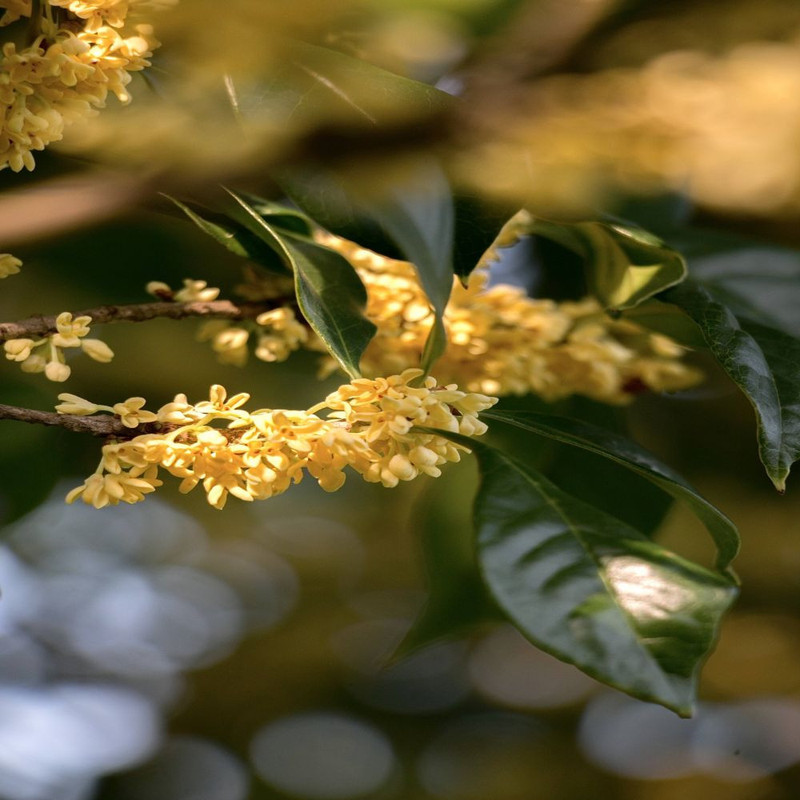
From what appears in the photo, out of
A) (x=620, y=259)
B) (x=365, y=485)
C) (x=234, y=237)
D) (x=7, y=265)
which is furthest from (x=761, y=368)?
(x=365, y=485)

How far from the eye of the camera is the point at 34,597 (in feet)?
6.18

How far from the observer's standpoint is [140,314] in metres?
0.61

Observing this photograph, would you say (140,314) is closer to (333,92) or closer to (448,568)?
(333,92)

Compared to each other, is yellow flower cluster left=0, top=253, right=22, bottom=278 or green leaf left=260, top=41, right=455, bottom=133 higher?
green leaf left=260, top=41, right=455, bottom=133

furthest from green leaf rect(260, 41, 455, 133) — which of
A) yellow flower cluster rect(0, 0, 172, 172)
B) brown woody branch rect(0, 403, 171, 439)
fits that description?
brown woody branch rect(0, 403, 171, 439)

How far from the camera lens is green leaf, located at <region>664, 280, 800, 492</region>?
59cm

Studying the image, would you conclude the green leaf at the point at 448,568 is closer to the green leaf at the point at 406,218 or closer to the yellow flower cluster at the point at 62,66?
the green leaf at the point at 406,218

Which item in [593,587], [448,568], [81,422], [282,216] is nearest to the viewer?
[81,422]

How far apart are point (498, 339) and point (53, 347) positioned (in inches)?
12.9

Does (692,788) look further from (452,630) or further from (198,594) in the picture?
(452,630)

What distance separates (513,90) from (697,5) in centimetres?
15

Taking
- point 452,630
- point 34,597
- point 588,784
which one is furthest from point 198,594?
point 452,630

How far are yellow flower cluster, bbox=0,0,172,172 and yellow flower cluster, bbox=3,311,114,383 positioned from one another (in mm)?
89

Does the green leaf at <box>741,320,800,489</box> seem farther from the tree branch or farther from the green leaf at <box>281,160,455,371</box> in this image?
the tree branch
